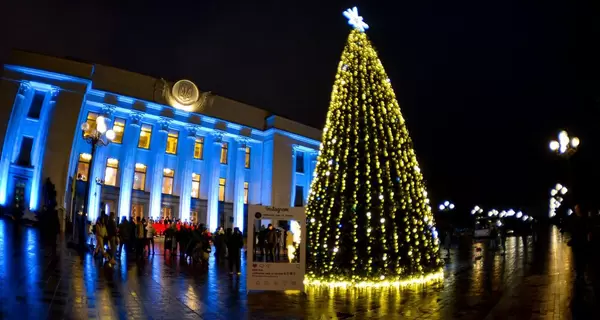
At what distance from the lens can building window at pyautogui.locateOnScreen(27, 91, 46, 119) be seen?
34.6 metres

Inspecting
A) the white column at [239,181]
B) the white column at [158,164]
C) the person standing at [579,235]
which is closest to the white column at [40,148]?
the white column at [158,164]

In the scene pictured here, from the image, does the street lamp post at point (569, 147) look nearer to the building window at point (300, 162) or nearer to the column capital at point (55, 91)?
the column capital at point (55, 91)

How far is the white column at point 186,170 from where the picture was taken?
40.1 m

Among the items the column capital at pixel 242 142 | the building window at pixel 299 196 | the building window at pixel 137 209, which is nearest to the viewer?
the building window at pixel 137 209

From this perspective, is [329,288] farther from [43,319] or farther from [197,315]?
[43,319]

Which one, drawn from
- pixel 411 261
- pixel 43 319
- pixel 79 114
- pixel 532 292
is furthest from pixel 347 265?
pixel 79 114

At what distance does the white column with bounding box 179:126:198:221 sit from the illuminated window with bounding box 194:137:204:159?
1.44m

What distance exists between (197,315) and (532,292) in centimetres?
787

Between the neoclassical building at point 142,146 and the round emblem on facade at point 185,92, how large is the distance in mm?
84

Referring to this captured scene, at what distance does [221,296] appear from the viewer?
1044 centimetres

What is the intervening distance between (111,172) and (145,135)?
446cm

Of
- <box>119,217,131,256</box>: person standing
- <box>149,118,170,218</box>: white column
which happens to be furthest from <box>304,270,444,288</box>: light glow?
<box>149,118,170,218</box>: white column

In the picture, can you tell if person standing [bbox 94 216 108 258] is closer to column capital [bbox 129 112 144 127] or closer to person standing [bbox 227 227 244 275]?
person standing [bbox 227 227 244 275]

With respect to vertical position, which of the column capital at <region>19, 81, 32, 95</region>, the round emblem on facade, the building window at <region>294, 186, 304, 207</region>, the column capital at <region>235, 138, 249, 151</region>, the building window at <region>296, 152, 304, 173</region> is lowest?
the building window at <region>294, 186, 304, 207</region>
